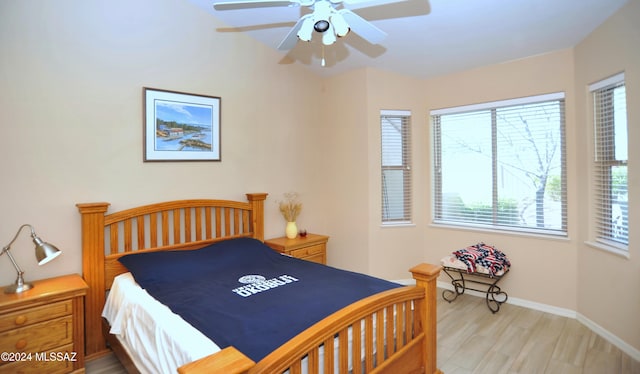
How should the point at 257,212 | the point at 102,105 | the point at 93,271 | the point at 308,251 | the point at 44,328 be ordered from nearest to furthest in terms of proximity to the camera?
the point at 44,328 → the point at 93,271 → the point at 102,105 → the point at 257,212 → the point at 308,251

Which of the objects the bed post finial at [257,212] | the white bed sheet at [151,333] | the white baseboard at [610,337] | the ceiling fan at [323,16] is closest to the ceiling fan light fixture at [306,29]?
the ceiling fan at [323,16]

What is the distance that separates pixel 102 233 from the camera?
266cm

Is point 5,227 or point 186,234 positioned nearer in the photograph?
point 5,227

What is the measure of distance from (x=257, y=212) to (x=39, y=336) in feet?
6.59

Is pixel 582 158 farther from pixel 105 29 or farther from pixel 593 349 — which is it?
pixel 105 29

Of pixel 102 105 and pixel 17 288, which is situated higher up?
pixel 102 105

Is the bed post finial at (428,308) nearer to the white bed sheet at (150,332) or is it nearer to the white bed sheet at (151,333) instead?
the white bed sheet at (151,333)

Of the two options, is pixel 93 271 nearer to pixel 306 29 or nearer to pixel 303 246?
pixel 303 246

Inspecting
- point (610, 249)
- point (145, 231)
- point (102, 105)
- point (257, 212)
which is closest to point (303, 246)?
point (257, 212)

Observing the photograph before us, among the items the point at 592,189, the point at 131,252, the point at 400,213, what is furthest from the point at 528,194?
the point at 131,252

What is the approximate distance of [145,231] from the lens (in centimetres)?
298

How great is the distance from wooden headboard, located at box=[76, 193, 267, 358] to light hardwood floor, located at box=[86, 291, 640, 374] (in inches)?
20.1

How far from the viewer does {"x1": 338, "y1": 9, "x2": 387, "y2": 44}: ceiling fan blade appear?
2016mm

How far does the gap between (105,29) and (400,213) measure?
363 cm
